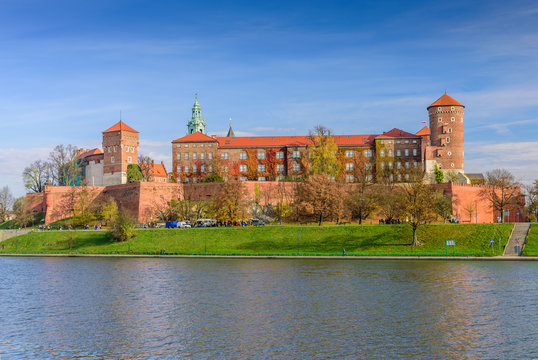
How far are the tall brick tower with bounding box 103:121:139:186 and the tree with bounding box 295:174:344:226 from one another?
39645mm

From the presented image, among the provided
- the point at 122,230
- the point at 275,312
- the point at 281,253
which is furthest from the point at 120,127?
the point at 275,312

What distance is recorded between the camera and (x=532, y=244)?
5841 cm

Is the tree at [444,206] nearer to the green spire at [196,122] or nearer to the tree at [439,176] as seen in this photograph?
the tree at [439,176]


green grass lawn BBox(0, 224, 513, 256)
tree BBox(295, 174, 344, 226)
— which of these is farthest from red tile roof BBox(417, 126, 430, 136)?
green grass lawn BBox(0, 224, 513, 256)

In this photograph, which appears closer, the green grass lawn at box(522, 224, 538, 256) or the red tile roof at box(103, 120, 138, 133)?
the green grass lawn at box(522, 224, 538, 256)

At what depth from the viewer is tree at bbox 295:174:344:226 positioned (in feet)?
238

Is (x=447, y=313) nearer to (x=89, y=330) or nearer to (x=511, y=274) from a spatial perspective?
(x=511, y=274)

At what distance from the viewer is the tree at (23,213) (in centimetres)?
8929

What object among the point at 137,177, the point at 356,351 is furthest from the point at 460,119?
the point at 356,351

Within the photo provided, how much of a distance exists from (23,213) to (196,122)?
65.2 metres

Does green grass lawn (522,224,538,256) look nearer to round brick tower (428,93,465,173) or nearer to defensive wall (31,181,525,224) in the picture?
defensive wall (31,181,525,224)

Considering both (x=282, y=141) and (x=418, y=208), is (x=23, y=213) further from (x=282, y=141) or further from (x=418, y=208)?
(x=418, y=208)

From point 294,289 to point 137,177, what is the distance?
219ft

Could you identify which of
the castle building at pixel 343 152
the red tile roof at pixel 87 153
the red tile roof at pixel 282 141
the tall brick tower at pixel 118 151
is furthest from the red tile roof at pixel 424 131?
the red tile roof at pixel 87 153
